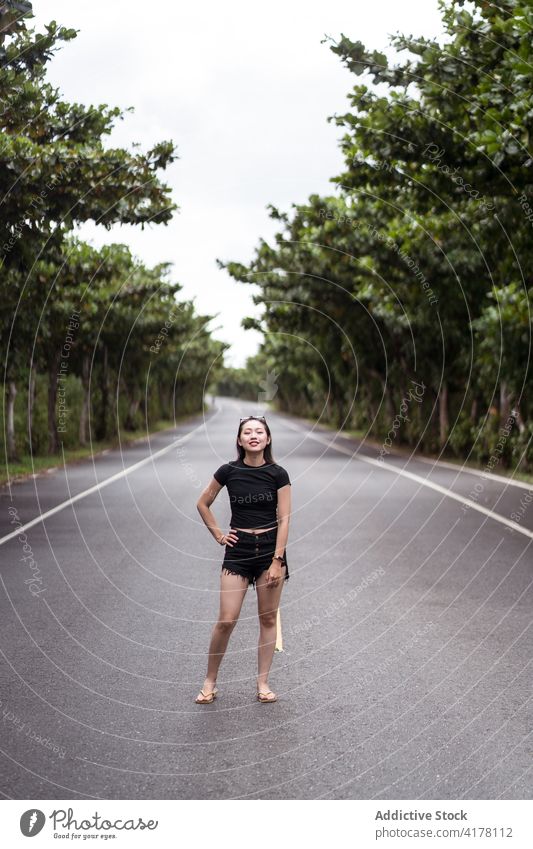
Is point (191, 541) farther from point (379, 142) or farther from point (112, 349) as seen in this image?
point (112, 349)

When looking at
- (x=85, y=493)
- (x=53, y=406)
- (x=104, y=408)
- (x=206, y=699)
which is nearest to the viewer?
(x=206, y=699)

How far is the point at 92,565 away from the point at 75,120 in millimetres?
6606

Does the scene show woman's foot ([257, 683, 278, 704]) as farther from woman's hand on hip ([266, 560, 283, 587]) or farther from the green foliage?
the green foliage

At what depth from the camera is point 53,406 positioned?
31.1 m

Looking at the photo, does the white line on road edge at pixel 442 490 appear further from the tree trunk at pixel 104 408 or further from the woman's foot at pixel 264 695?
the tree trunk at pixel 104 408

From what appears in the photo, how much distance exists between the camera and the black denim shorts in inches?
201

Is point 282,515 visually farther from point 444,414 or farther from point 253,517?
point 444,414

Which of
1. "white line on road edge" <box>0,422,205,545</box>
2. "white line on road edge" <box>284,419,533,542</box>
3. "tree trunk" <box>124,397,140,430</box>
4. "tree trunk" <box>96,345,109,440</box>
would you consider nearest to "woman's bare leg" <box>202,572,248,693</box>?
"white line on road edge" <box>0,422,205,545</box>

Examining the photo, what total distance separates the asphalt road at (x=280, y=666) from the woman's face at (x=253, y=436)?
1441 mm

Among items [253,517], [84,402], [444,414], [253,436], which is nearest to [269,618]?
[253,517]

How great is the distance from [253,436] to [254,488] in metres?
0.28

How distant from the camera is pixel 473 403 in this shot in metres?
29.6

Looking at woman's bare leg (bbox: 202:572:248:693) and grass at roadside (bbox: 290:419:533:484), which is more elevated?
woman's bare leg (bbox: 202:572:248:693)

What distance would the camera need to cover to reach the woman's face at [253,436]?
4938 mm
